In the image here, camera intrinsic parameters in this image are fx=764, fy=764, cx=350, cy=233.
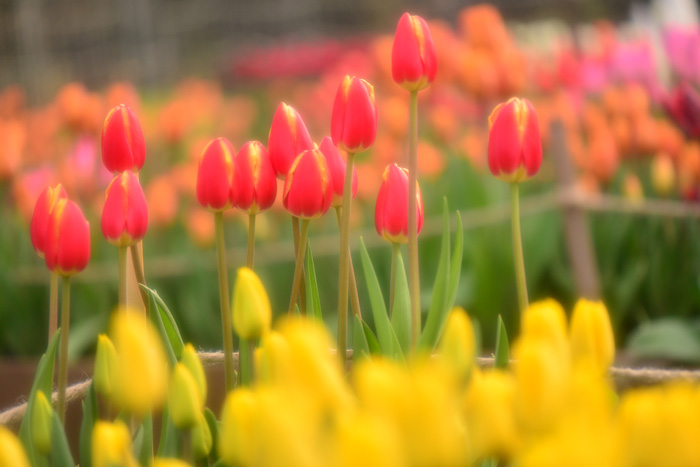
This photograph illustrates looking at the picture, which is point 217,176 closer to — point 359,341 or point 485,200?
point 359,341

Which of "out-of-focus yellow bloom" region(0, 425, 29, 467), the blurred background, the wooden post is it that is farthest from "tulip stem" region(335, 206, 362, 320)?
the wooden post

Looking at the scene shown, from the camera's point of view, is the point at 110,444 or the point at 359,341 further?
the point at 359,341

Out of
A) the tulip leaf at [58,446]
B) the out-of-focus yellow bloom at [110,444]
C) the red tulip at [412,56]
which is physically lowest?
the tulip leaf at [58,446]

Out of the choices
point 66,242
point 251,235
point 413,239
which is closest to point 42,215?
point 66,242

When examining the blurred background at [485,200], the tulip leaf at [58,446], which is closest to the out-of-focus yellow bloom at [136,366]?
the tulip leaf at [58,446]

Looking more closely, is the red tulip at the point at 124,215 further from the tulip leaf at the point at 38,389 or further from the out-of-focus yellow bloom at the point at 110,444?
the out-of-focus yellow bloom at the point at 110,444

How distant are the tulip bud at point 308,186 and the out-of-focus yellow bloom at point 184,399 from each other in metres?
0.14

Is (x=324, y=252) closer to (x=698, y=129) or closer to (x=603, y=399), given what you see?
(x=698, y=129)

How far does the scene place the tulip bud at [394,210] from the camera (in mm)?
540

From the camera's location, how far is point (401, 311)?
0.53 meters

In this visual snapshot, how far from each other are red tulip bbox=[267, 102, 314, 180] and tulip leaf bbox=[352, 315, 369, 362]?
12 cm

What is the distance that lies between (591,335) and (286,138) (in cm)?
25

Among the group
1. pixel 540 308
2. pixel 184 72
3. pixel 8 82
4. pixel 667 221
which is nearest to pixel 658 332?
pixel 667 221

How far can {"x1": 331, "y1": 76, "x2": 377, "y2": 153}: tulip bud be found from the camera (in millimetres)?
511
